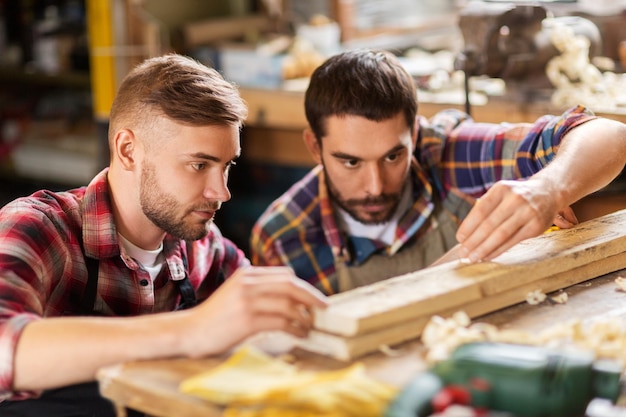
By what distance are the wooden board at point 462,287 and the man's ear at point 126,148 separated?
711mm

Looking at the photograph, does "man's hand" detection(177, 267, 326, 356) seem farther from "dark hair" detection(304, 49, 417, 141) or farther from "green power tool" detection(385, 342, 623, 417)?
"dark hair" detection(304, 49, 417, 141)

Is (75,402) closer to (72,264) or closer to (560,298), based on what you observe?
(72,264)

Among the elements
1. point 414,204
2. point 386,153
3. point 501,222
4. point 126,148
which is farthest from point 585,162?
point 126,148

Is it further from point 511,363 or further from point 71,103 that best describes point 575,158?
point 71,103

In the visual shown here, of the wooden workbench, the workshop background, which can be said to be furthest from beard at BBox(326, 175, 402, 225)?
the wooden workbench

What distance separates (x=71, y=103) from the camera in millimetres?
6086

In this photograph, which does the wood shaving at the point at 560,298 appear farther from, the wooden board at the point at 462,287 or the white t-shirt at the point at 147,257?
the white t-shirt at the point at 147,257

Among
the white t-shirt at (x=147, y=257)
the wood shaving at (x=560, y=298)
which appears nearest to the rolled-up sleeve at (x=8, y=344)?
the white t-shirt at (x=147, y=257)

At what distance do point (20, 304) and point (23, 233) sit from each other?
0.74 feet

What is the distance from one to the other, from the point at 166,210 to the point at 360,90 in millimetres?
723

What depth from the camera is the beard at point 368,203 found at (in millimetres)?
2570

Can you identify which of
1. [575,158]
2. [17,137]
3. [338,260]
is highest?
[575,158]

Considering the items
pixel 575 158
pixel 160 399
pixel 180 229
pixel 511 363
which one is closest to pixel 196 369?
pixel 160 399

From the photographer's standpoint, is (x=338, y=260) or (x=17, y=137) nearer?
(x=338, y=260)
